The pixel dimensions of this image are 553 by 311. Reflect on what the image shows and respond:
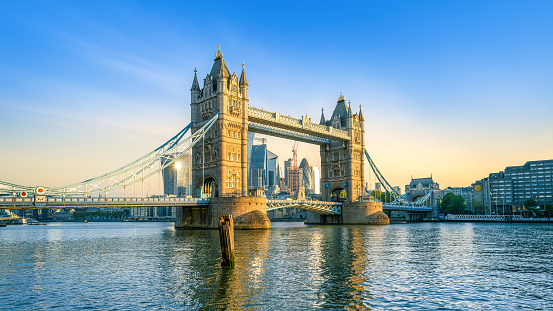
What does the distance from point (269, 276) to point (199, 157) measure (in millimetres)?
58427

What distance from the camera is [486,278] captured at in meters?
26.3

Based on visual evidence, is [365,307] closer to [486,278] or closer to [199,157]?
[486,278]

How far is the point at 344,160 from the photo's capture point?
110 metres

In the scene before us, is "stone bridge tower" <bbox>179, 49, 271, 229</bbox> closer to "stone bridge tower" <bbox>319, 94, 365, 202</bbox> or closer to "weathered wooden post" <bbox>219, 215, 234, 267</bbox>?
"stone bridge tower" <bbox>319, 94, 365, 202</bbox>

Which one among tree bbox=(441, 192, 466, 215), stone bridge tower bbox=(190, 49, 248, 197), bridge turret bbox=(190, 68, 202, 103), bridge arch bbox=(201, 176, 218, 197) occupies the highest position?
bridge turret bbox=(190, 68, 202, 103)

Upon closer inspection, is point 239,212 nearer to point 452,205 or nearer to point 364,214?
point 364,214

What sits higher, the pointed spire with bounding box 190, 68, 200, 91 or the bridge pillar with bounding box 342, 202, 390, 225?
the pointed spire with bounding box 190, 68, 200, 91

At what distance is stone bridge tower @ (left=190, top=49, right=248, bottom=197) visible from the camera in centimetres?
7594

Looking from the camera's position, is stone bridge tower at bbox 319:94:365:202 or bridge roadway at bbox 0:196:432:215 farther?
stone bridge tower at bbox 319:94:365:202

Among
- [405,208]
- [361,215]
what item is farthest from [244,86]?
[405,208]

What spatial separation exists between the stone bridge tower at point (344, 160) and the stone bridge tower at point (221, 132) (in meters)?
37.6

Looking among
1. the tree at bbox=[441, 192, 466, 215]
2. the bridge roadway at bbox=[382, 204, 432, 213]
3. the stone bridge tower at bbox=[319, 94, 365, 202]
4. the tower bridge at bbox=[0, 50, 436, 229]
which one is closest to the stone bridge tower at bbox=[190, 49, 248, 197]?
the tower bridge at bbox=[0, 50, 436, 229]

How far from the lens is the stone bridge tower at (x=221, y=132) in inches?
2990

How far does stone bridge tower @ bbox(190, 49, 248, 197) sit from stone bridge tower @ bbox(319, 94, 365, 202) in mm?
37650
